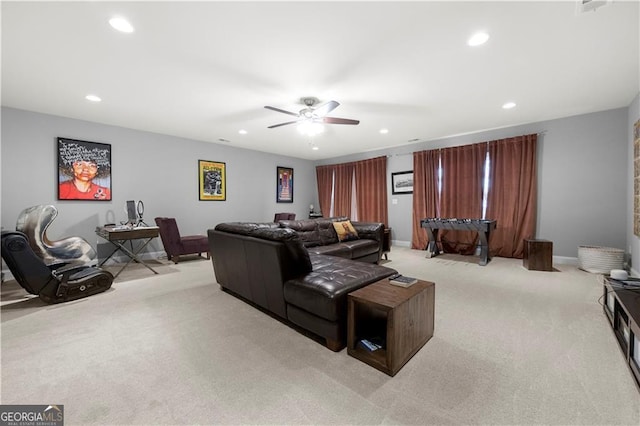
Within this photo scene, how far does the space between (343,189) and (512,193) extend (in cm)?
397

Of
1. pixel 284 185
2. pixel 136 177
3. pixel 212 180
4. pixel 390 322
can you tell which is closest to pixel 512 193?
pixel 390 322

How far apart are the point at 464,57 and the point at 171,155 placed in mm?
5312

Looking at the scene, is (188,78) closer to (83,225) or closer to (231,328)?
(231,328)

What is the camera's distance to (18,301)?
114 inches

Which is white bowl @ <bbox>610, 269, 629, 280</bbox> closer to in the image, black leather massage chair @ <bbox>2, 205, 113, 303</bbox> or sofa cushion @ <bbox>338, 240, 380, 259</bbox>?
sofa cushion @ <bbox>338, 240, 380, 259</bbox>

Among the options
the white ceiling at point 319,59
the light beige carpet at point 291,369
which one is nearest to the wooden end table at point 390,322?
the light beige carpet at point 291,369

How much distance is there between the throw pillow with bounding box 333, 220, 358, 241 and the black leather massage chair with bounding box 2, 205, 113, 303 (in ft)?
10.6

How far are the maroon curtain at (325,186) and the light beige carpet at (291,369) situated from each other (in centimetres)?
541

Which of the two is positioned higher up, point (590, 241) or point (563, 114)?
point (563, 114)

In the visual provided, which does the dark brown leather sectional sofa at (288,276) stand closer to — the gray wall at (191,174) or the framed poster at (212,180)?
the gray wall at (191,174)

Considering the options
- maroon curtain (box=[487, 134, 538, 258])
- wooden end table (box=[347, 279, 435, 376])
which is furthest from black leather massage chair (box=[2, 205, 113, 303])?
maroon curtain (box=[487, 134, 538, 258])

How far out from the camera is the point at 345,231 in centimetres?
449

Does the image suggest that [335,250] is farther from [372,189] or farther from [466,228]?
[372,189]

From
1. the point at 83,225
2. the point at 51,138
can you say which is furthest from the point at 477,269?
the point at 51,138
